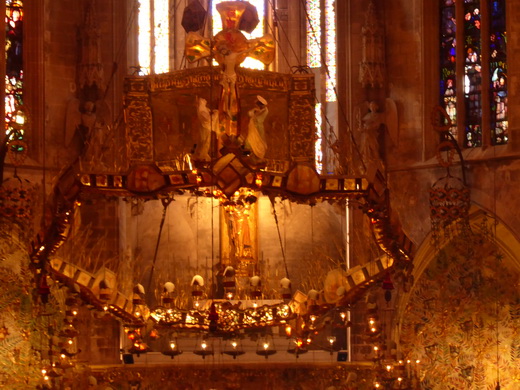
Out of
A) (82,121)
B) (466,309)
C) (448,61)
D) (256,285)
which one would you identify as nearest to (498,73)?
(448,61)

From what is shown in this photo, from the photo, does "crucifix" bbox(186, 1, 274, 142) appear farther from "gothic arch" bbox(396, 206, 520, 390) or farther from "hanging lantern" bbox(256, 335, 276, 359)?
"gothic arch" bbox(396, 206, 520, 390)

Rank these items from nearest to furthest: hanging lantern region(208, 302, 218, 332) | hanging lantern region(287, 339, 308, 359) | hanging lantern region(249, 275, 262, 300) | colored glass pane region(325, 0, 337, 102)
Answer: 1. hanging lantern region(208, 302, 218, 332)
2. hanging lantern region(249, 275, 262, 300)
3. hanging lantern region(287, 339, 308, 359)
4. colored glass pane region(325, 0, 337, 102)

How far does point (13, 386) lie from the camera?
26250mm

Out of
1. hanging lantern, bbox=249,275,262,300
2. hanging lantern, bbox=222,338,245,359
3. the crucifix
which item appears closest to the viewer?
the crucifix

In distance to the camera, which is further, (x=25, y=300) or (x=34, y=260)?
(x=25, y=300)

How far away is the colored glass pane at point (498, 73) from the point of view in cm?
2714

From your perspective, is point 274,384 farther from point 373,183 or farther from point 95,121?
point 373,183

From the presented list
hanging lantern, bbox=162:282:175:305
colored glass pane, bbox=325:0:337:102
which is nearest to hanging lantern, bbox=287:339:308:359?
hanging lantern, bbox=162:282:175:305

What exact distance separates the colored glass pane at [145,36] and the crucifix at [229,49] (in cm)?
942

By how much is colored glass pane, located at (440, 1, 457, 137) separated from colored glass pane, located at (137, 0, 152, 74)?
5758mm

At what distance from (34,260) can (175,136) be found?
150 inches

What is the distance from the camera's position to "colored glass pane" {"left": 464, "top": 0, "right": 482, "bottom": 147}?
27.7 meters

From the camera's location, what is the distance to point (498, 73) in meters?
27.2

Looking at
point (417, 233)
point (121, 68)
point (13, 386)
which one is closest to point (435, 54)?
point (417, 233)
